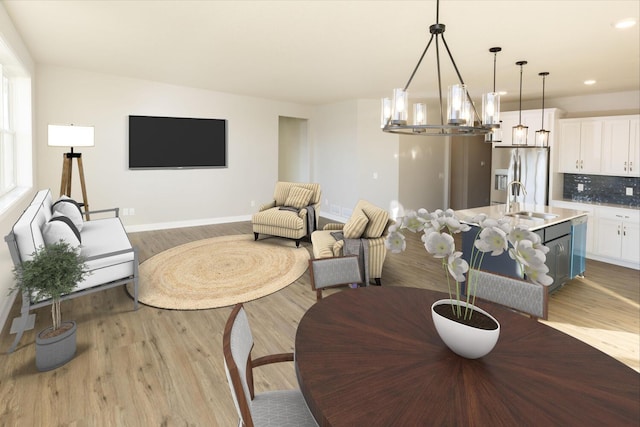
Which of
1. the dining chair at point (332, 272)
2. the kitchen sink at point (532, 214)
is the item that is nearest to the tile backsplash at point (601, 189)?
the kitchen sink at point (532, 214)

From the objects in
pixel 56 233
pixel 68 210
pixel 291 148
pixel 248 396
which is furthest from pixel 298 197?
A: pixel 248 396

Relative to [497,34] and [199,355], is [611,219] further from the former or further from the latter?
[199,355]

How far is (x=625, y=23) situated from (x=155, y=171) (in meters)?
6.68

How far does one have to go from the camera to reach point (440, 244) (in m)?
1.38

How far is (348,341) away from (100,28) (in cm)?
414

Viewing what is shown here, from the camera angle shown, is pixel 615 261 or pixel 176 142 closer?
pixel 615 261

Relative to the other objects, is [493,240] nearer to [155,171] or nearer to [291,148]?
[155,171]

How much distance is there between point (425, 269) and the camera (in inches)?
186

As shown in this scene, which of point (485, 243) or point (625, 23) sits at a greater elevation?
point (625, 23)

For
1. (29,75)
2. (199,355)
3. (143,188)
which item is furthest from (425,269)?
(29,75)

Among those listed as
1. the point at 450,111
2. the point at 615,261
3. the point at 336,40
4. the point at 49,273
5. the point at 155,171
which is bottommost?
the point at 615,261

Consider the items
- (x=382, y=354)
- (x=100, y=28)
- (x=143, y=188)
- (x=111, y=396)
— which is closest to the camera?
(x=382, y=354)

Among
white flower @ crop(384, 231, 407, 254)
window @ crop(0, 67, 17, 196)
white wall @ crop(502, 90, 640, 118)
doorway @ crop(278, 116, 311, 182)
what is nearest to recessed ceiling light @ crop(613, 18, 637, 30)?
white flower @ crop(384, 231, 407, 254)

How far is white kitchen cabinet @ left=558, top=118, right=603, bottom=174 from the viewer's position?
5461 millimetres
